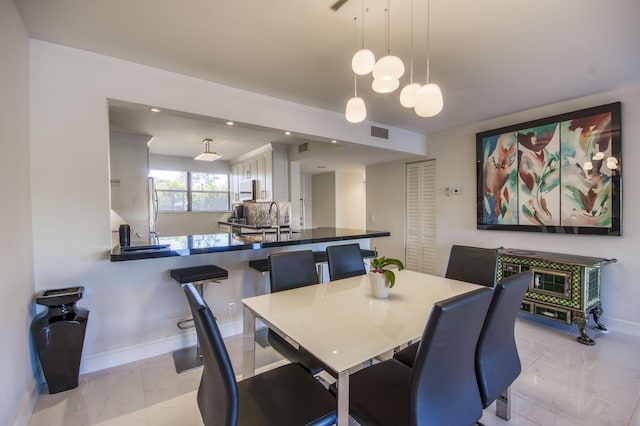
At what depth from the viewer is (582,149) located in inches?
126

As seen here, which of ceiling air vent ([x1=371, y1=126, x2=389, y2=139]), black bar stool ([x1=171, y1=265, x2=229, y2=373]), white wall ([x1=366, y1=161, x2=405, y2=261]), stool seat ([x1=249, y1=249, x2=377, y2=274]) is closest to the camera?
black bar stool ([x1=171, y1=265, x2=229, y2=373])

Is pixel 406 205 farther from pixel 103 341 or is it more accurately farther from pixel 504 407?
pixel 103 341

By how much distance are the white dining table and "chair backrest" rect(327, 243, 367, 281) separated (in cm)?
31

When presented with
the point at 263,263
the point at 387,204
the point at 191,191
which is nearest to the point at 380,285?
the point at 263,263

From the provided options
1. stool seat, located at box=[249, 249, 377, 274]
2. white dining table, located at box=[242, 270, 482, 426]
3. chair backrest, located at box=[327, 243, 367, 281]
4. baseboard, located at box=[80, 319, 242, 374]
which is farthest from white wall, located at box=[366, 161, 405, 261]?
baseboard, located at box=[80, 319, 242, 374]

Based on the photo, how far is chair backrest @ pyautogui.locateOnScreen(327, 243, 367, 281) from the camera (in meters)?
2.64

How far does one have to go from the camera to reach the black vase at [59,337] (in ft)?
6.62

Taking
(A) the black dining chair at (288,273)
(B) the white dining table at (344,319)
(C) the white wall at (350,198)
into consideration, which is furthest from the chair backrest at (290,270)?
(C) the white wall at (350,198)

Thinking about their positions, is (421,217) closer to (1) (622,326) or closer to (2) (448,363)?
(1) (622,326)

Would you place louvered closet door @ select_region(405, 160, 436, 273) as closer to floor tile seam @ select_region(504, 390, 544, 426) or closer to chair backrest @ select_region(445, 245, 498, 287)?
chair backrest @ select_region(445, 245, 498, 287)

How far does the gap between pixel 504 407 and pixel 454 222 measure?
118 inches

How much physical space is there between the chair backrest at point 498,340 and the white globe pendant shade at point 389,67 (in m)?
1.18

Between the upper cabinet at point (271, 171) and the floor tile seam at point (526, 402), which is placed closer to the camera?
the floor tile seam at point (526, 402)

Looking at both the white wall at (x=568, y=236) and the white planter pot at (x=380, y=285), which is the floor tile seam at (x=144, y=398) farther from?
the white wall at (x=568, y=236)
